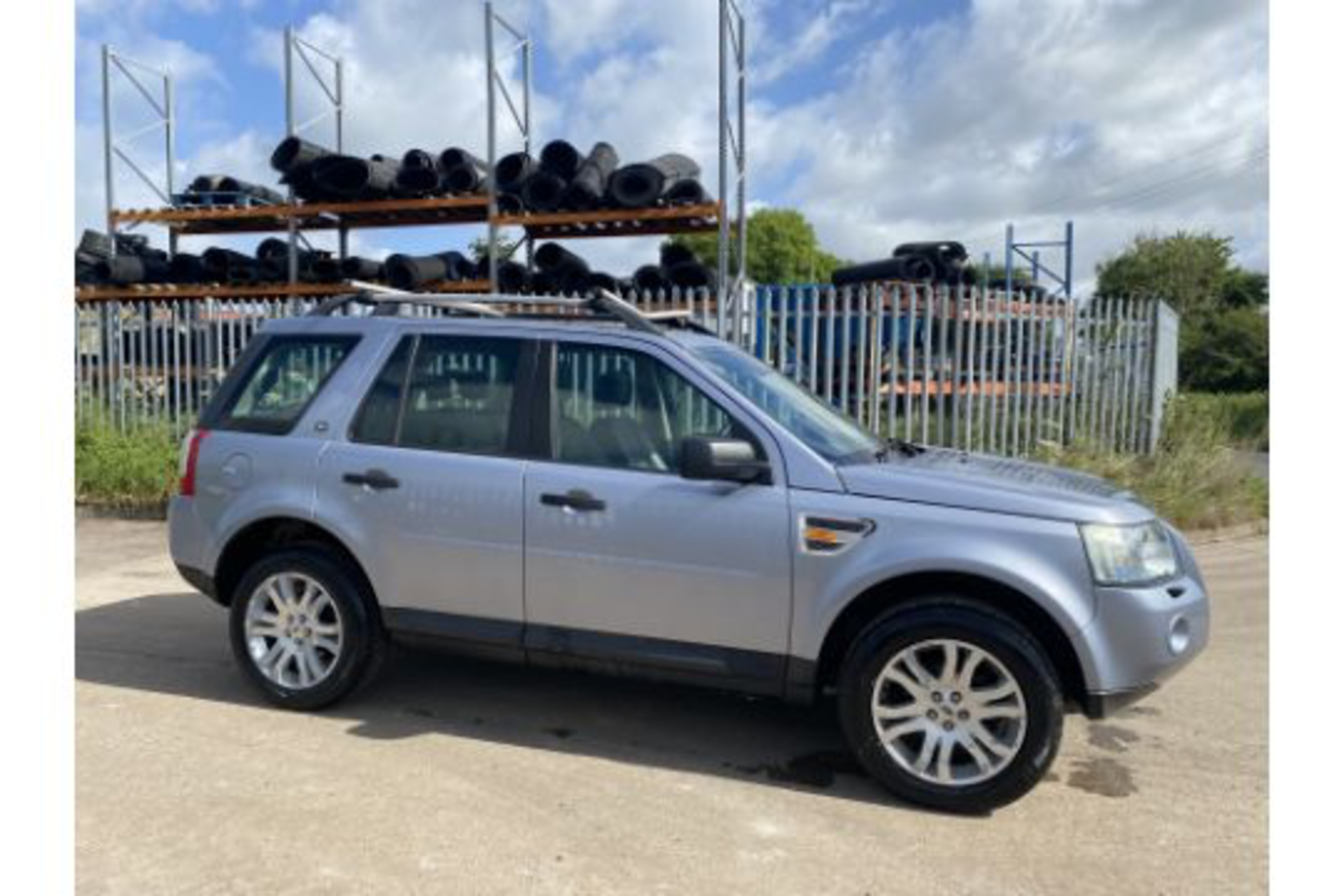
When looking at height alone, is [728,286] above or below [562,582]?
above

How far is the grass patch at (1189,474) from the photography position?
9.02 metres

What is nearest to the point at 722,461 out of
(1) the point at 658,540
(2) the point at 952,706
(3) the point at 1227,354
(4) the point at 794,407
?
(1) the point at 658,540

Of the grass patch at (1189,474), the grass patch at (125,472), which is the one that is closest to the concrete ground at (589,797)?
the grass patch at (1189,474)

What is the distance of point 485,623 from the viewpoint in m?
4.29

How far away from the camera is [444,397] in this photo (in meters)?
4.46

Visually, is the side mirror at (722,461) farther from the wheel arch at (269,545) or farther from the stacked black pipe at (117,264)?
the stacked black pipe at (117,264)

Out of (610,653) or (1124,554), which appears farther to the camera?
(610,653)

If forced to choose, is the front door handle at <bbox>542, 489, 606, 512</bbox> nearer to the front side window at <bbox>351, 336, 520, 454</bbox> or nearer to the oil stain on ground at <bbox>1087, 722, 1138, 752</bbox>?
the front side window at <bbox>351, 336, 520, 454</bbox>

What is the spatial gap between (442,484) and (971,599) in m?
2.23

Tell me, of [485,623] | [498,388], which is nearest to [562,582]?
[485,623]

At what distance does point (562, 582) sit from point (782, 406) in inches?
47.7

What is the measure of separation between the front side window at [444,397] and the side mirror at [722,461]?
914 mm

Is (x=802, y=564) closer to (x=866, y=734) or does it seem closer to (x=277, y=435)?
(x=866, y=734)

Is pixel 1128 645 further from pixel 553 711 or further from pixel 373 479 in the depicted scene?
pixel 373 479
